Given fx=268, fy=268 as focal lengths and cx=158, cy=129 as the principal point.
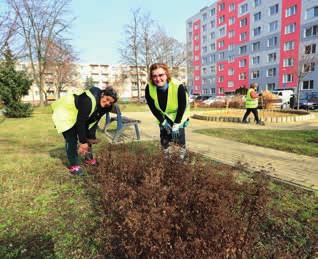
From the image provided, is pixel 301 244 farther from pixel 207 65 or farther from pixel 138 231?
pixel 207 65

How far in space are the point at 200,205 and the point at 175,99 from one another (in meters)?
1.77

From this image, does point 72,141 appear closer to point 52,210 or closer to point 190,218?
point 52,210

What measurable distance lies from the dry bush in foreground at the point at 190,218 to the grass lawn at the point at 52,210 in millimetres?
331

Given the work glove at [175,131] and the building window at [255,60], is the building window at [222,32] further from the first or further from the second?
the work glove at [175,131]

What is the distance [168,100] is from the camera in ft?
11.7

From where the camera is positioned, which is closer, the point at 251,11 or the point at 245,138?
the point at 245,138

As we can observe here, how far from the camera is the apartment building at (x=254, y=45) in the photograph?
1601 inches

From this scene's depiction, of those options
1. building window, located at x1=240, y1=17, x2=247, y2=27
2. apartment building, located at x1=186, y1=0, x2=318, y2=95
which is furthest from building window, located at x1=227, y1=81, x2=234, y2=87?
building window, located at x1=240, y1=17, x2=247, y2=27

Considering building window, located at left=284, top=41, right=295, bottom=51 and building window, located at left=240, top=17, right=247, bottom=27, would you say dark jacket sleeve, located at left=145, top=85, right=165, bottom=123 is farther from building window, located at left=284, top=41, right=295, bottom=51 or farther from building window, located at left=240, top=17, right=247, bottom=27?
building window, located at left=240, top=17, right=247, bottom=27

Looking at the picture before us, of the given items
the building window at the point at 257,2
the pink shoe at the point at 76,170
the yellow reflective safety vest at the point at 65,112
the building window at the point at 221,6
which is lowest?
the pink shoe at the point at 76,170

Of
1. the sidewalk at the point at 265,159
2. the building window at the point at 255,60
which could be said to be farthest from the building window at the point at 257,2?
the sidewalk at the point at 265,159

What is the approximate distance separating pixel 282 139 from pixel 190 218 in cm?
590

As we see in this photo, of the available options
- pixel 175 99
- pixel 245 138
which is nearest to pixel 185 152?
pixel 175 99

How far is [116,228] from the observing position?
2.16 meters
